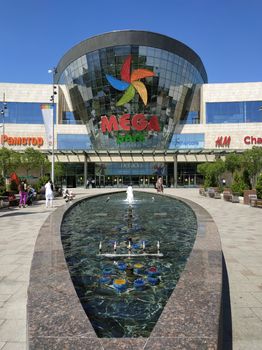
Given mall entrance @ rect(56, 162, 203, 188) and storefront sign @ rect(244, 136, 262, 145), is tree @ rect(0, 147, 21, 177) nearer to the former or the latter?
mall entrance @ rect(56, 162, 203, 188)

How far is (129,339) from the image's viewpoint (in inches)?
121

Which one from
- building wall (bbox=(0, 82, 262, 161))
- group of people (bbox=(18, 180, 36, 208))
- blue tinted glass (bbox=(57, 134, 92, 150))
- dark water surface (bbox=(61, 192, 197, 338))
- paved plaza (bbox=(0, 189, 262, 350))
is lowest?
dark water surface (bbox=(61, 192, 197, 338))

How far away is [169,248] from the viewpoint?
9359 mm

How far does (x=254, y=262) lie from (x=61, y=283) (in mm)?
4998

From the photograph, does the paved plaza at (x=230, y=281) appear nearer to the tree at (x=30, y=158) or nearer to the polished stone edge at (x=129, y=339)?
the polished stone edge at (x=129, y=339)

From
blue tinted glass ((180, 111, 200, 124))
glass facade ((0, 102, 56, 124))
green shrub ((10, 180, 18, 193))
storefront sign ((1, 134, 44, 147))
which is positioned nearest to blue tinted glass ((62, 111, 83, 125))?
glass facade ((0, 102, 56, 124))

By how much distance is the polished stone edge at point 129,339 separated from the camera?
295 cm

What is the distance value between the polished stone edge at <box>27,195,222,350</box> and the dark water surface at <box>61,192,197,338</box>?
2.60 ft

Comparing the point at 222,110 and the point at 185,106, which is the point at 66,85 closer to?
the point at 185,106

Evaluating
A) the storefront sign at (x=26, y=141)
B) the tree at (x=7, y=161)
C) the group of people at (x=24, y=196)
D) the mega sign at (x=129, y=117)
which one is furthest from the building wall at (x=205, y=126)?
the group of people at (x=24, y=196)

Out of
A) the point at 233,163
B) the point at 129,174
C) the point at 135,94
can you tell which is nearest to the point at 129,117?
the point at 135,94

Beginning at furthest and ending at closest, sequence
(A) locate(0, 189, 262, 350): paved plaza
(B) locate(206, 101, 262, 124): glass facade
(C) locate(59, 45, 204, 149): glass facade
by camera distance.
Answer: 1. (B) locate(206, 101, 262, 124): glass facade
2. (C) locate(59, 45, 204, 149): glass facade
3. (A) locate(0, 189, 262, 350): paved plaza

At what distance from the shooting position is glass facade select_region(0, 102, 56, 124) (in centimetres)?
6303

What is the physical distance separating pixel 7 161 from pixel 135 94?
35.1 metres
